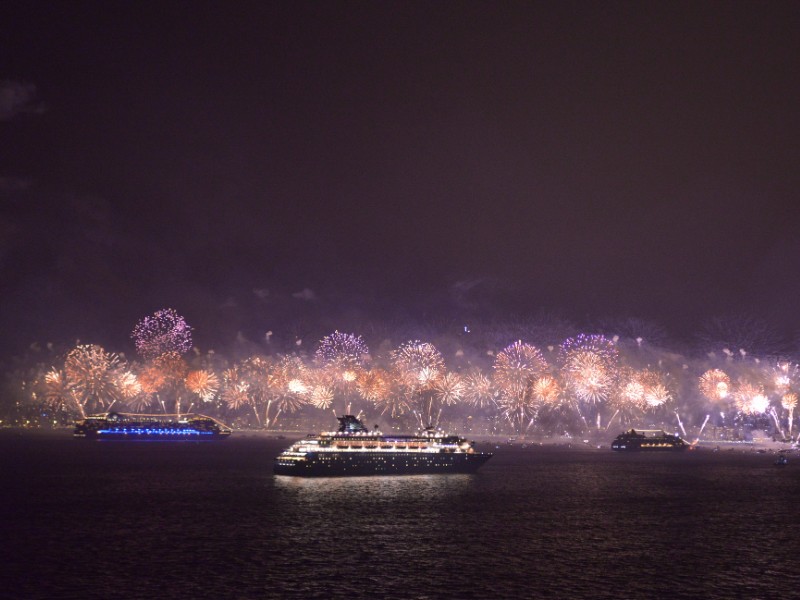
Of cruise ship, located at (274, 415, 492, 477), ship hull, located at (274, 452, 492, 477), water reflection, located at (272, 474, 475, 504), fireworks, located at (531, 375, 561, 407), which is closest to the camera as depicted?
water reflection, located at (272, 474, 475, 504)

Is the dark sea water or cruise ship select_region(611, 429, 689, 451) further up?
→ cruise ship select_region(611, 429, 689, 451)

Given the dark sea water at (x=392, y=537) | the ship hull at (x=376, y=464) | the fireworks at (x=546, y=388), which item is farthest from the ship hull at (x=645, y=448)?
the dark sea water at (x=392, y=537)

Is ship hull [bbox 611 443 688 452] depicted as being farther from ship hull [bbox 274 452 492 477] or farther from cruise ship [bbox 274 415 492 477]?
ship hull [bbox 274 452 492 477]

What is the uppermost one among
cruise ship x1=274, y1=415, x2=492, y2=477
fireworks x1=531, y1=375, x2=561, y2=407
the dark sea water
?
fireworks x1=531, y1=375, x2=561, y2=407

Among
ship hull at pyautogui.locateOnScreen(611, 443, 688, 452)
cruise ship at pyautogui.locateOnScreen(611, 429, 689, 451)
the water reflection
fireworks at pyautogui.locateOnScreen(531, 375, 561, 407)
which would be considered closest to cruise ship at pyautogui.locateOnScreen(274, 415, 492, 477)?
the water reflection

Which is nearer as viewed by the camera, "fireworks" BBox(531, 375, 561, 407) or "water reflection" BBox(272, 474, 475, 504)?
"water reflection" BBox(272, 474, 475, 504)

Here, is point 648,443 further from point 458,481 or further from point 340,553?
point 340,553

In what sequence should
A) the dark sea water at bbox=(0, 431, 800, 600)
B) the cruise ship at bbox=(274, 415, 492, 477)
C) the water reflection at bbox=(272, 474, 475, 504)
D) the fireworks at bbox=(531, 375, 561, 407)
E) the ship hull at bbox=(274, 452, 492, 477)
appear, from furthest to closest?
the fireworks at bbox=(531, 375, 561, 407), the cruise ship at bbox=(274, 415, 492, 477), the ship hull at bbox=(274, 452, 492, 477), the water reflection at bbox=(272, 474, 475, 504), the dark sea water at bbox=(0, 431, 800, 600)

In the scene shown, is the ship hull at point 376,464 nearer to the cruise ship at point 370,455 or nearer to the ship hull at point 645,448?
the cruise ship at point 370,455
